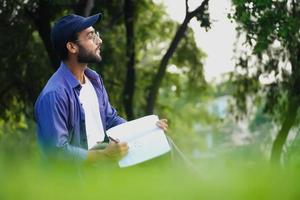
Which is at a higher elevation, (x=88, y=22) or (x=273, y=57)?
(x=88, y=22)

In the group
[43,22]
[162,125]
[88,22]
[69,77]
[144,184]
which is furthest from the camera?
[43,22]

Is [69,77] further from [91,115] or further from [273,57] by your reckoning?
[273,57]

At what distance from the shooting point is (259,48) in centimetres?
1090

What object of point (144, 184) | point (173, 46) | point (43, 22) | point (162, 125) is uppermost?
point (144, 184)

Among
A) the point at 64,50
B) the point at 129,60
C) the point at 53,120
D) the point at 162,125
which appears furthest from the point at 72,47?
the point at 129,60

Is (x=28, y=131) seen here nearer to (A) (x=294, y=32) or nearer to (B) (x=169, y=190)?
(A) (x=294, y=32)

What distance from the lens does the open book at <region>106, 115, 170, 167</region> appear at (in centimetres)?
312

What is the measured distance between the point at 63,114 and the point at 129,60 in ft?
47.1

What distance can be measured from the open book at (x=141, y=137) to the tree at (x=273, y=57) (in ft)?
11.3

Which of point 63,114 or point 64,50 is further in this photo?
point 64,50

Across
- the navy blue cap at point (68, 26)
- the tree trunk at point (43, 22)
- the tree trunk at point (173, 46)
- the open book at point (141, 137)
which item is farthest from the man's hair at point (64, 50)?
the tree trunk at point (43, 22)

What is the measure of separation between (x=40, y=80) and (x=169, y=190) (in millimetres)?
15217

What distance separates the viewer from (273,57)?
15.4 m

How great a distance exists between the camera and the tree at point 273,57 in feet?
35.5
